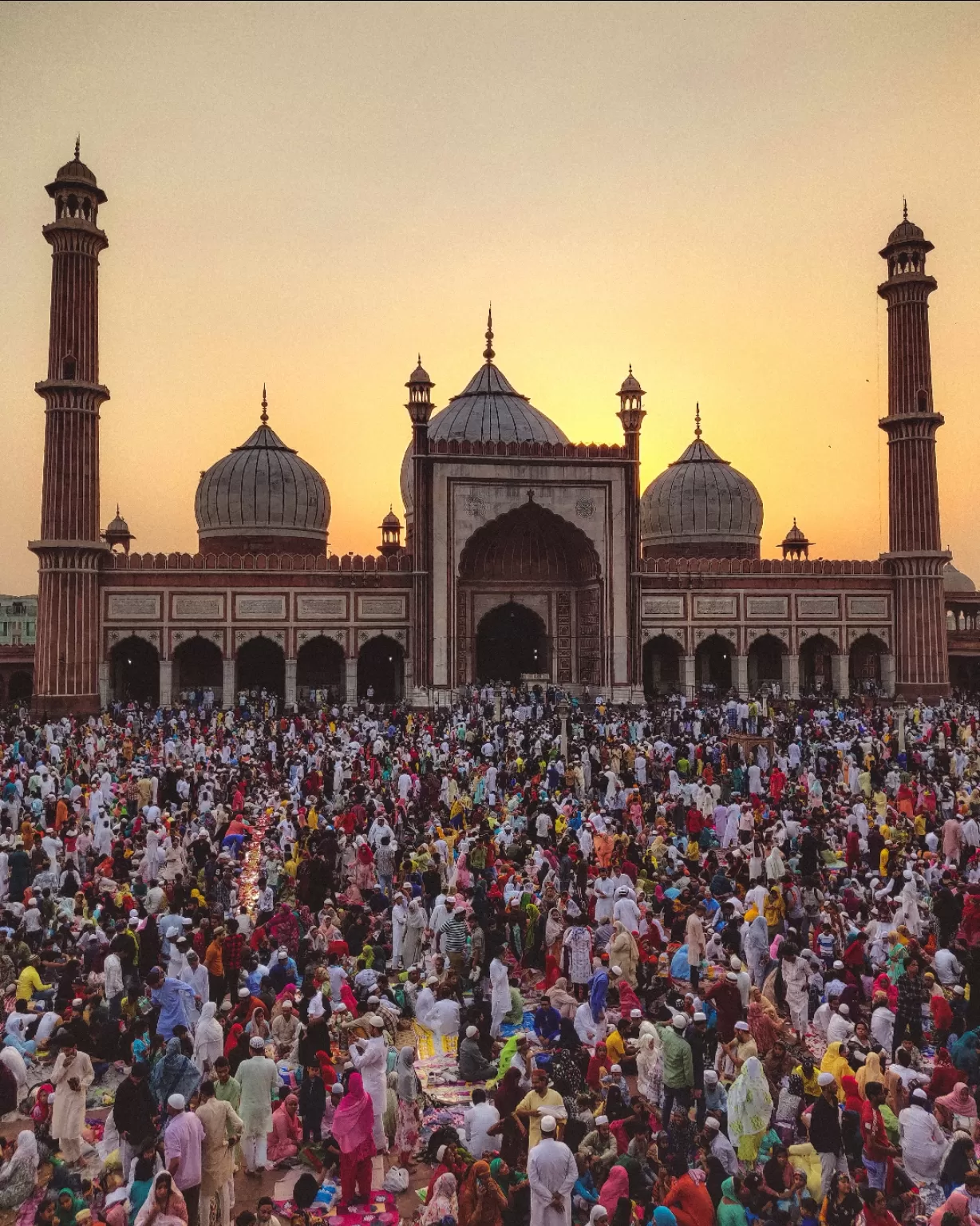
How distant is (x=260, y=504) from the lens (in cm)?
3497

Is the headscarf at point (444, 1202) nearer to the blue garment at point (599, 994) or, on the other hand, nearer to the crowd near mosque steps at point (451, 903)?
the crowd near mosque steps at point (451, 903)

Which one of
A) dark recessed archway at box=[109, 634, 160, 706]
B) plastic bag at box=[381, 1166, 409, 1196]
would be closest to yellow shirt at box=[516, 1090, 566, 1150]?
plastic bag at box=[381, 1166, 409, 1196]

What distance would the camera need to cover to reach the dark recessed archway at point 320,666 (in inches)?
1267

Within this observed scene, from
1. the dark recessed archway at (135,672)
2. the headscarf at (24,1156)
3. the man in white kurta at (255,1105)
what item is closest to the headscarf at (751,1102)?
the man in white kurta at (255,1105)

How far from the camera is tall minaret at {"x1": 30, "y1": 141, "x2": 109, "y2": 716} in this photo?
27.6 meters

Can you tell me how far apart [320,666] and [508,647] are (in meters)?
5.81

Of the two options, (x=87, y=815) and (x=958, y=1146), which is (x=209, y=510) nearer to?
(x=87, y=815)

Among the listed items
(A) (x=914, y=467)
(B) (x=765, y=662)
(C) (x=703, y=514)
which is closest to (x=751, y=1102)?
(A) (x=914, y=467)

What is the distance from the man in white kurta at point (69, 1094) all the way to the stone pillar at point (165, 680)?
916 inches

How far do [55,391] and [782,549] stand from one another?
27.0 meters

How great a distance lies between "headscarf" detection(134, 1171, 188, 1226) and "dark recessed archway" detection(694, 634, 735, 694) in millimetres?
30279

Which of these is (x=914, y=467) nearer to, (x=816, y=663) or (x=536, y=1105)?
(x=816, y=663)

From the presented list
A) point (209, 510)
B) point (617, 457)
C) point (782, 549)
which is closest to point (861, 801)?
point (617, 457)

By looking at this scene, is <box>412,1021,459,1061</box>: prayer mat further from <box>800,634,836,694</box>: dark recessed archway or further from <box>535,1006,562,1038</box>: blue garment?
<box>800,634,836,694</box>: dark recessed archway
